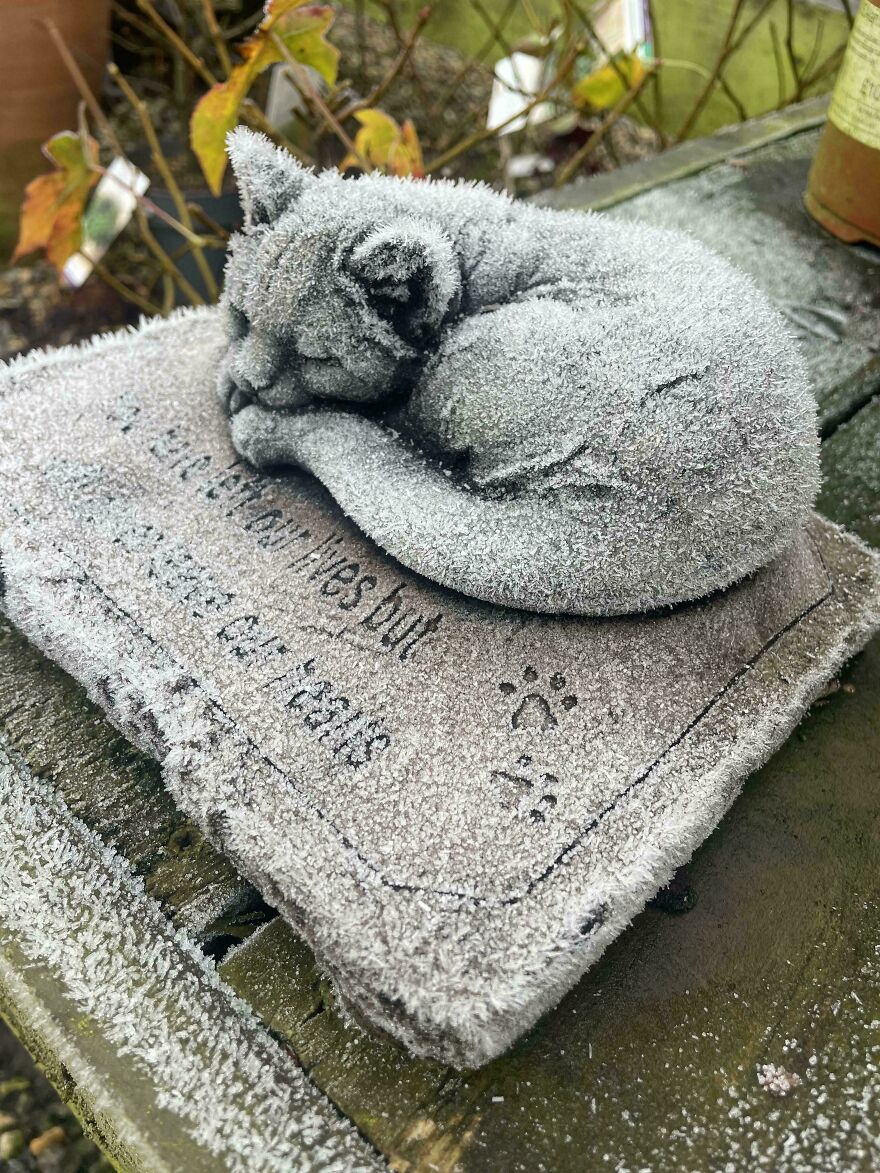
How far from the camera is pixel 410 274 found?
1085mm

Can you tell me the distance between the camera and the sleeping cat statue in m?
1.03

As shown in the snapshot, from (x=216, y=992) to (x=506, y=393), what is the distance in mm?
732

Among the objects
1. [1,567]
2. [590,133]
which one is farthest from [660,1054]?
[590,133]

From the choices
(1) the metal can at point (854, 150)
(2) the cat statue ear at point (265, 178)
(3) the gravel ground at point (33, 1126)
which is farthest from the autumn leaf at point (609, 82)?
(3) the gravel ground at point (33, 1126)

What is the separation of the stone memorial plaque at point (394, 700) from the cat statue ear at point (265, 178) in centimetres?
34

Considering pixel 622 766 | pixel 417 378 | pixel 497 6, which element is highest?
pixel 497 6

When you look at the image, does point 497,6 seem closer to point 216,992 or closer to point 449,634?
point 449,634

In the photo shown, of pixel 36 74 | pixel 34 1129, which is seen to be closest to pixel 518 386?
pixel 34 1129

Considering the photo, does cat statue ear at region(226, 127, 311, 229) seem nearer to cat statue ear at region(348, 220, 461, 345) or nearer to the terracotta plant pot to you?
cat statue ear at region(348, 220, 461, 345)

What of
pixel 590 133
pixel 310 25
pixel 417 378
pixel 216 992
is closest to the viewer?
pixel 216 992

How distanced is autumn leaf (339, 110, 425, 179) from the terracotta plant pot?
3.66ft

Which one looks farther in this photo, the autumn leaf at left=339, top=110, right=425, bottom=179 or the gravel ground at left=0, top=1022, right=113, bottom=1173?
the autumn leaf at left=339, top=110, right=425, bottom=179

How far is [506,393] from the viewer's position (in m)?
1.10

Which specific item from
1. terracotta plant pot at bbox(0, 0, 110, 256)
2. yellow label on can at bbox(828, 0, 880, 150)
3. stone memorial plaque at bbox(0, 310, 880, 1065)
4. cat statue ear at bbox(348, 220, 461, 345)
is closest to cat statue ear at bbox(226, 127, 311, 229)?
cat statue ear at bbox(348, 220, 461, 345)
